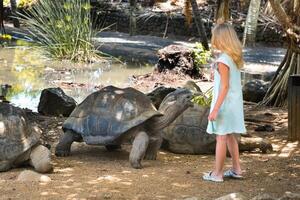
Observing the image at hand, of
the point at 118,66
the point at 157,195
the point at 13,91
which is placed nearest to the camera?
the point at 157,195

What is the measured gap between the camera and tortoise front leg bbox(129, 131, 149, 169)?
6340 millimetres

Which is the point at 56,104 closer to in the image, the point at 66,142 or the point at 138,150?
the point at 66,142

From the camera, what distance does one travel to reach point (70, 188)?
536cm

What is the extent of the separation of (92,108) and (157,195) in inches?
78.0

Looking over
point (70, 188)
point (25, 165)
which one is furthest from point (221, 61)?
point (25, 165)

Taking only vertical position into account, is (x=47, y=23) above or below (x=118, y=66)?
above

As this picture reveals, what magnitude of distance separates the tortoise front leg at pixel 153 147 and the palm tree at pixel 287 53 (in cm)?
279

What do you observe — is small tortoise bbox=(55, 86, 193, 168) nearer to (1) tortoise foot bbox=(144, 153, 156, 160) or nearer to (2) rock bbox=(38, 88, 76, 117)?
(1) tortoise foot bbox=(144, 153, 156, 160)

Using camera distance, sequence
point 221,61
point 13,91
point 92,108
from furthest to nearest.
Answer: point 13,91 → point 92,108 → point 221,61

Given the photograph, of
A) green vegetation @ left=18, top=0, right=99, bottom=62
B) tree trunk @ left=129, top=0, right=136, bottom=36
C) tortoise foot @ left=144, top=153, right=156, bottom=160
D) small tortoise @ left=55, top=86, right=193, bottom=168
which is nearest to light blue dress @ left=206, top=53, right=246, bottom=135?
small tortoise @ left=55, top=86, right=193, bottom=168

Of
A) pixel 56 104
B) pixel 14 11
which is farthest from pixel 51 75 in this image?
pixel 14 11

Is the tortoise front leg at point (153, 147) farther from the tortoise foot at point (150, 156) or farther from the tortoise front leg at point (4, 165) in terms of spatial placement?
the tortoise front leg at point (4, 165)

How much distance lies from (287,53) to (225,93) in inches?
189

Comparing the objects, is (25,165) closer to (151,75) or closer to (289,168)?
(289,168)
